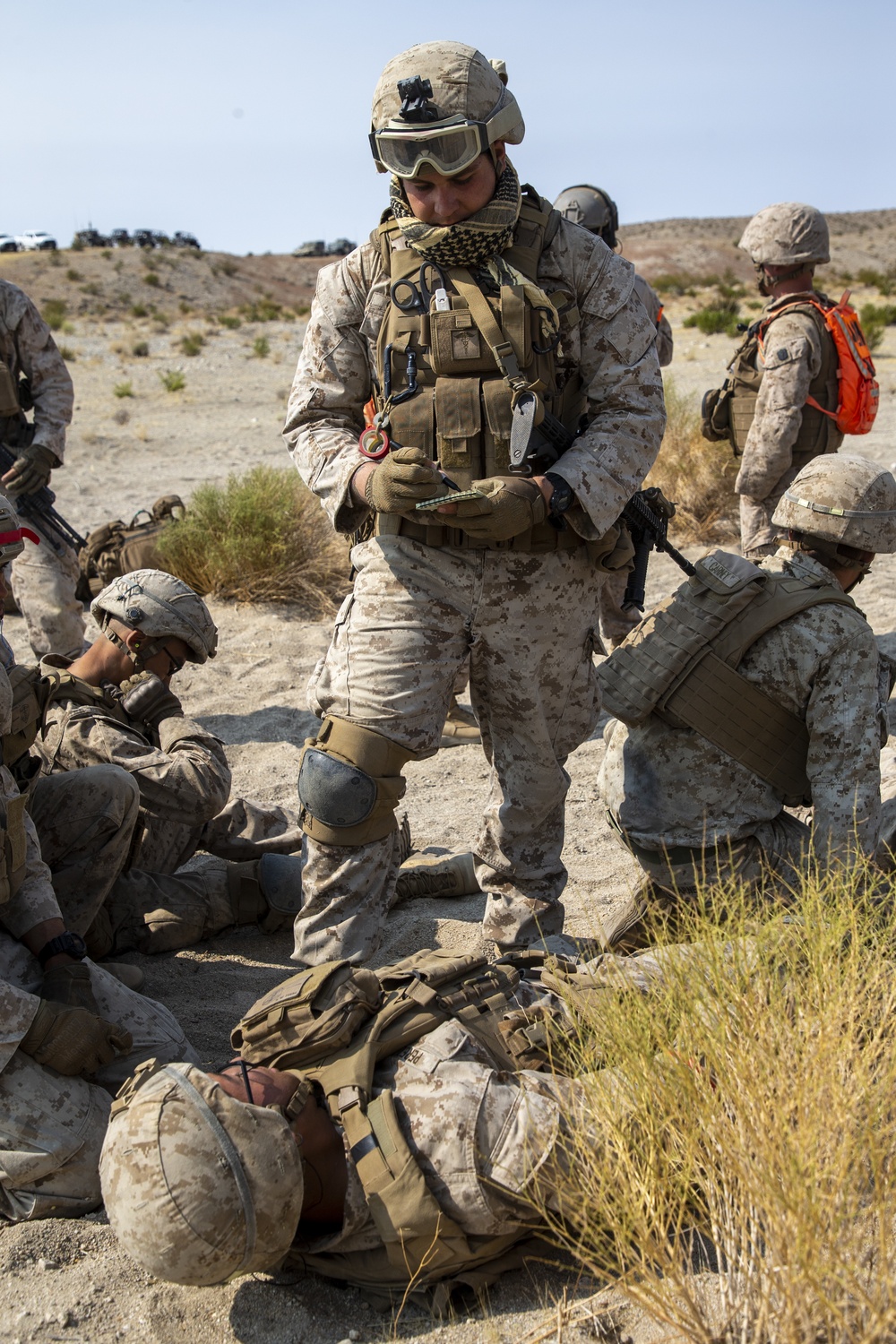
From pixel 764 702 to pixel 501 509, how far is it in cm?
88

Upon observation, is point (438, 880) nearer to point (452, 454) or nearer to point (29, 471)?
point (452, 454)

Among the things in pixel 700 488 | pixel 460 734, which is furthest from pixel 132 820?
pixel 700 488

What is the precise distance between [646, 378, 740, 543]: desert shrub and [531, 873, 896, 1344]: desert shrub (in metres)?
6.46

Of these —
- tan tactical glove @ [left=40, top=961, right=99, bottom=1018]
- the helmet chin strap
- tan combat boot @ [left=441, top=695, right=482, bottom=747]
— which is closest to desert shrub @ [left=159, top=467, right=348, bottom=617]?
tan combat boot @ [left=441, top=695, right=482, bottom=747]

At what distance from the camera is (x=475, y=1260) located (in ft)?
7.69

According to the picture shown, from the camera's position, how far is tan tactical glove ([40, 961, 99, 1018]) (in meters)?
2.90

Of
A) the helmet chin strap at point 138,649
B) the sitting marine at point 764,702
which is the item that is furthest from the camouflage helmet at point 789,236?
the helmet chin strap at point 138,649

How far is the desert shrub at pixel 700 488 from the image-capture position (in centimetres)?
863

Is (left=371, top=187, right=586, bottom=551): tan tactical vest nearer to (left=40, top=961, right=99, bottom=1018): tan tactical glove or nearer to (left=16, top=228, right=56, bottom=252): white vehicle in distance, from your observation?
(left=40, top=961, right=99, bottom=1018): tan tactical glove

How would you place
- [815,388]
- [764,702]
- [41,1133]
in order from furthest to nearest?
[815,388] < [764,702] < [41,1133]

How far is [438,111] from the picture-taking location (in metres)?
3.04

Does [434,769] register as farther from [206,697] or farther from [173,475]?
[173,475]

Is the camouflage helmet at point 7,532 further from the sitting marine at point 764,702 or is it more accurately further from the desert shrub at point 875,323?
the desert shrub at point 875,323

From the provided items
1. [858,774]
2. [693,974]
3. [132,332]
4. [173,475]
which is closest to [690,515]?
[173,475]
